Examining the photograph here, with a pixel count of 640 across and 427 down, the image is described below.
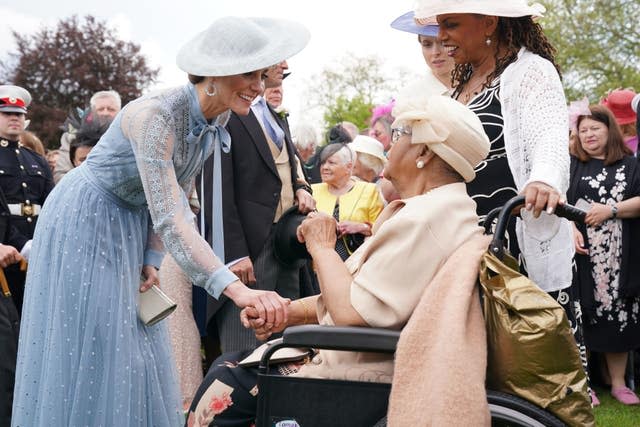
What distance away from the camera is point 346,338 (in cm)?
238

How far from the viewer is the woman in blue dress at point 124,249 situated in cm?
296

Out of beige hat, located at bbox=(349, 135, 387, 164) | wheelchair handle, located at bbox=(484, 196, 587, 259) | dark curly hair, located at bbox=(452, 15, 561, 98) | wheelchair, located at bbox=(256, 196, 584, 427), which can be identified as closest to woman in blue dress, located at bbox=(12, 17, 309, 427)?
wheelchair, located at bbox=(256, 196, 584, 427)

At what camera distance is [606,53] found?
26484 millimetres

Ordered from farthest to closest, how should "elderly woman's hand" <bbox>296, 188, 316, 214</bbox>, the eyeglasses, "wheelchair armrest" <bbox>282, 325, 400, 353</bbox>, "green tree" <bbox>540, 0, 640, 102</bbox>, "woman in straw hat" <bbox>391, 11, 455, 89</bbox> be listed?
1. "green tree" <bbox>540, 0, 640, 102</bbox>
2. "elderly woman's hand" <bbox>296, 188, 316, 214</bbox>
3. "woman in straw hat" <bbox>391, 11, 455, 89</bbox>
4. the eyeglasses
5. "wheelchair armrest" <bbox>282, 325, 400, 353</bbox>

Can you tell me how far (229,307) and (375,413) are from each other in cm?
240

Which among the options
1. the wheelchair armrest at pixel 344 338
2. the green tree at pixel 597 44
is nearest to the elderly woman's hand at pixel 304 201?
the wheelchair armrest at pixel 344 338

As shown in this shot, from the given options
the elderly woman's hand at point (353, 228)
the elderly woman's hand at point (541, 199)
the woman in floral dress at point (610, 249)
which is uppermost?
the elderly woman's hand at point (541, 199)

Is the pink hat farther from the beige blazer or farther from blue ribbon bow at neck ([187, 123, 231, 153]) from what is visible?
the beige blazer

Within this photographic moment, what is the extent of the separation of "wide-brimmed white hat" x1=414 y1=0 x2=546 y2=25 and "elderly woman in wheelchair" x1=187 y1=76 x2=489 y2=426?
45 centimetres

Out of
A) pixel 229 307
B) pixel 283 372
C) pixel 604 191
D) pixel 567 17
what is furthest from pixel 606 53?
pixel 283 372

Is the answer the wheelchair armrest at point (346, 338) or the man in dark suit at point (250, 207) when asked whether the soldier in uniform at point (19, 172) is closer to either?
the man in dark suit at point (250, 207)

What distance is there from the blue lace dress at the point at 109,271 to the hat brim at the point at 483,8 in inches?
36.6

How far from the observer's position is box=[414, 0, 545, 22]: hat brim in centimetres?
299

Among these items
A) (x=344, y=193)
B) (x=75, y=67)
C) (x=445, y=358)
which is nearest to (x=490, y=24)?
(x=445, y=358)
